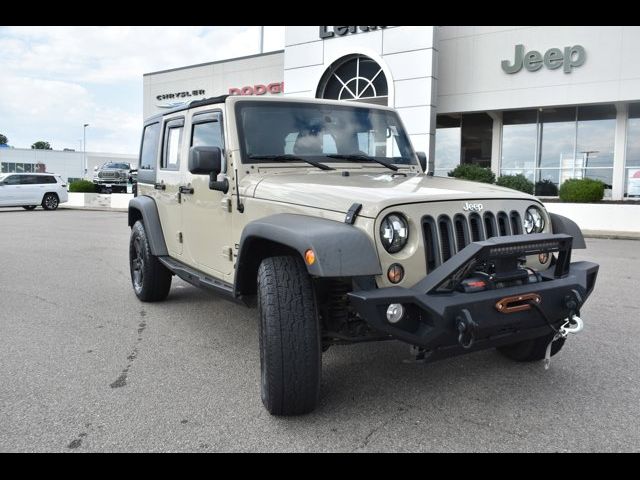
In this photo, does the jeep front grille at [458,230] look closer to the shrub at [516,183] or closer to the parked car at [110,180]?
the shrub at [516,183]

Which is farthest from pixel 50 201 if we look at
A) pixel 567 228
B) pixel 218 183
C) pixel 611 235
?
pixel 567 228

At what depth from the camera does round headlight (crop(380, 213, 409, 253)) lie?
2.96 m

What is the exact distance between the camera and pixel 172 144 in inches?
211

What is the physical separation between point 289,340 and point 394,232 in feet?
2.57

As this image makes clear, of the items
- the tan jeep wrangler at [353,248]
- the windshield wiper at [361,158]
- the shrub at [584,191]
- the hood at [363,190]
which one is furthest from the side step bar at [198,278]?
the shrub at [584,191]

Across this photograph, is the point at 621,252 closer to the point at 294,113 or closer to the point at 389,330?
the point at 294,113

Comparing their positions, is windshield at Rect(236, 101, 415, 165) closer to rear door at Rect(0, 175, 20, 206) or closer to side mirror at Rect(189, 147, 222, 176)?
side mirror at Rect(189, 147, 222, 176)

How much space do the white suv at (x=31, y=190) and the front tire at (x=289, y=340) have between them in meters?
22.9

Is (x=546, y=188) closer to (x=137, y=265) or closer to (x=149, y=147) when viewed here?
(x=149, y=147)

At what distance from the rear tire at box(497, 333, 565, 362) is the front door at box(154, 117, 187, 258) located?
9.59ft

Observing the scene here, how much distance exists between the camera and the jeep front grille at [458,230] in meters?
3.06

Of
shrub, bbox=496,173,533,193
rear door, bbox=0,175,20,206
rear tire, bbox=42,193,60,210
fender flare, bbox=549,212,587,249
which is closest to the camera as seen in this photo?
fender flare, bbox=549,212,587,249

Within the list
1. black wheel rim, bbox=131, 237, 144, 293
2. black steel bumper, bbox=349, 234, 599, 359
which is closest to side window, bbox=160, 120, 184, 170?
black wheel rim, bbox=131, 237, 144, 293
